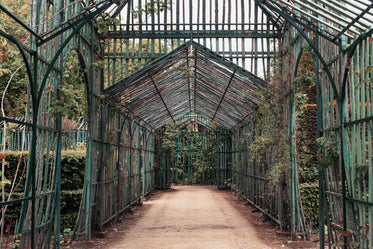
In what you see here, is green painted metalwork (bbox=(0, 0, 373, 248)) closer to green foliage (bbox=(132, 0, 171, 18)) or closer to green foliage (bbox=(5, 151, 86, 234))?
green foliage (bbox=(132, 0, 171, 18))

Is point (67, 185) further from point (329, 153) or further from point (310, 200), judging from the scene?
point (329, 153)

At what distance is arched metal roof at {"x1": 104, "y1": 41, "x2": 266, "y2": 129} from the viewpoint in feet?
30.3

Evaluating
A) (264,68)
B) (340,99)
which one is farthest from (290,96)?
(340,99)

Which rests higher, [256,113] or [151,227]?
[256,113]

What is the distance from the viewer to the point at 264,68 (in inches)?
363

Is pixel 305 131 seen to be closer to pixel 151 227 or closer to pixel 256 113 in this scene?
pixel 256 113

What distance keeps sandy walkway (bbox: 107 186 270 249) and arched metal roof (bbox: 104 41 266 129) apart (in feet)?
10.7

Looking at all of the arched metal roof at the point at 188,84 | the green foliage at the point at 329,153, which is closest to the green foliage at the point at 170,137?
the arched metal roof at the point at 188,84

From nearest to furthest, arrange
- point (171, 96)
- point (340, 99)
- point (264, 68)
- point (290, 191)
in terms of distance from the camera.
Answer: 1. point (340, 99)
2. point (290, 191)
3. point (264, 68)
4. point (171, 96)

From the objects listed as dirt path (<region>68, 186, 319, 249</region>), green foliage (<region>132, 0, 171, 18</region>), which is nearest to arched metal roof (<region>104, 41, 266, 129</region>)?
green foliage (<region>132, 0, 171, 18</region>)

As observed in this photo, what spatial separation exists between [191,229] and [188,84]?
5.93m

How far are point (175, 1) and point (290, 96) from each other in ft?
12.9

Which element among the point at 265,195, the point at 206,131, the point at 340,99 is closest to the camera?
the point at 340,99

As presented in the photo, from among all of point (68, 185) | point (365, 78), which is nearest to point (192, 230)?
point (68, 185)
